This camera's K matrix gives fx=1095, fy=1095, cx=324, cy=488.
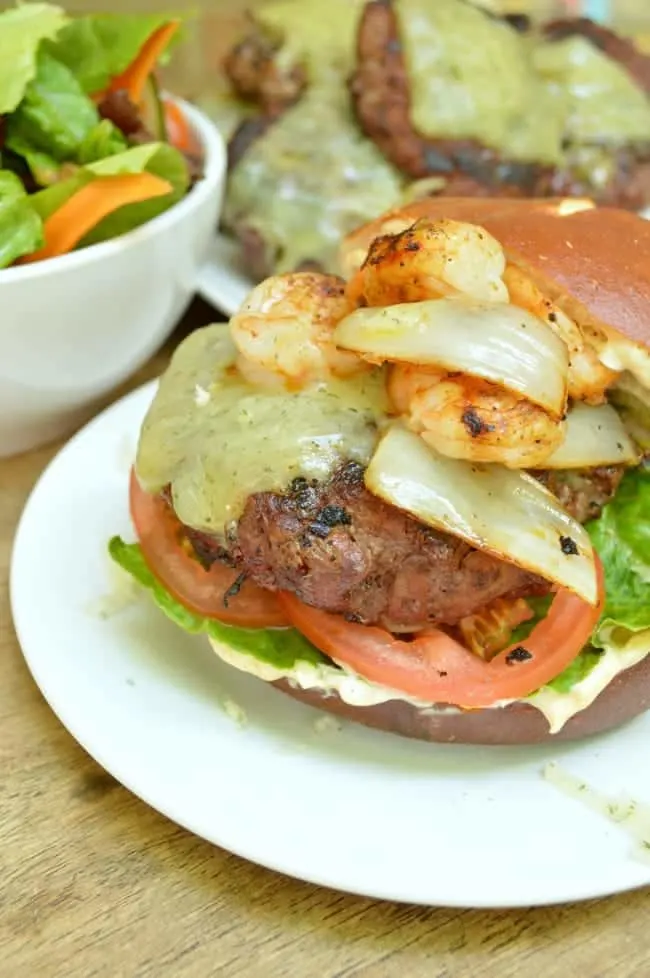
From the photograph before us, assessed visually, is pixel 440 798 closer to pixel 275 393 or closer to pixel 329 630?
pixel 329 630

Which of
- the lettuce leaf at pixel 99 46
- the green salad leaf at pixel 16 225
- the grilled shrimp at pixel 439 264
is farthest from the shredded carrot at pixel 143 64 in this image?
the grilled shrimp at pixel 439 264

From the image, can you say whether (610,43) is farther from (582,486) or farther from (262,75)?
(582,486)

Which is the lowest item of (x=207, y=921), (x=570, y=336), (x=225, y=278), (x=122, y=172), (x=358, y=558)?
(x=225, y=278)

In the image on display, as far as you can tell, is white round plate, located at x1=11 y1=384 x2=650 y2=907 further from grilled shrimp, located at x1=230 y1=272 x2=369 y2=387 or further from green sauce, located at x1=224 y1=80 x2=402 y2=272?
green sauce, located at x1=224 y1=80 x2=402 y2=272

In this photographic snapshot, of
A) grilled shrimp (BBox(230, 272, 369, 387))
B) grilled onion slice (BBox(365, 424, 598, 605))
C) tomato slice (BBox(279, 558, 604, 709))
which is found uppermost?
grilled shrimp (BBox(230, 272, 369, 387))

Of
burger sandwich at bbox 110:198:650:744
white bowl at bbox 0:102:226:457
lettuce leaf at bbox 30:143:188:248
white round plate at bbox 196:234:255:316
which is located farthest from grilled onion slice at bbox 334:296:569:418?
white round plate at bbox 196:234:255:316

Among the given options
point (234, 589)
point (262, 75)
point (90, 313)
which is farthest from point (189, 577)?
point (262, 75)

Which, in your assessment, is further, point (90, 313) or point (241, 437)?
point (90, 313)

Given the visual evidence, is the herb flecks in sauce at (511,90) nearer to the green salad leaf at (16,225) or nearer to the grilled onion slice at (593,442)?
the green salad leaf at (16,225)
